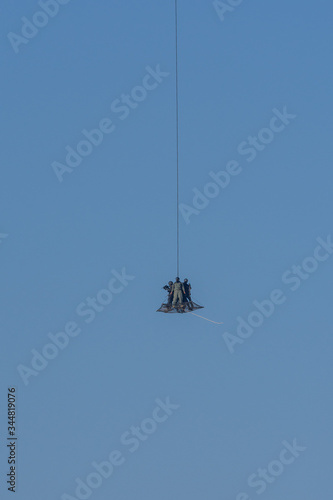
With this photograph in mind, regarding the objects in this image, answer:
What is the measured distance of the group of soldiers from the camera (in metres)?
46.3

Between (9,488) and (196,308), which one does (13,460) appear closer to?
(9,488)

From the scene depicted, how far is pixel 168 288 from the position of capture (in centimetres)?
4656

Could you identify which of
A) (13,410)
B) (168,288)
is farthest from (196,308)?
(13,410)

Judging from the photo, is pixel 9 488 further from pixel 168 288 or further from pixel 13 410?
pixel 168 288

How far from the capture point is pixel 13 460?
4716cm

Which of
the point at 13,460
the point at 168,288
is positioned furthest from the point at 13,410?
the point at 168,288

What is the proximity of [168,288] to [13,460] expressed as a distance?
8.30 metres

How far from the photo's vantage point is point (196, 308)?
4641cm

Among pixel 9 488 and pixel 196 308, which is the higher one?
pixel 196 308

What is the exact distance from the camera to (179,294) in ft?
152

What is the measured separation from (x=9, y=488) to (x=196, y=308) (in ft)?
30.8

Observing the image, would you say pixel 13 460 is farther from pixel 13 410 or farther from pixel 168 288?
pixel 168 288

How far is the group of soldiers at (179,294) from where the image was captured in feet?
152

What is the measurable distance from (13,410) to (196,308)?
777 cm
